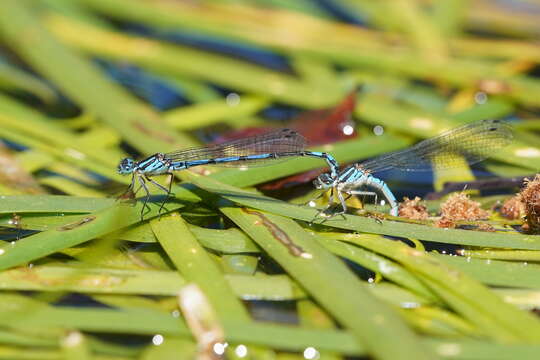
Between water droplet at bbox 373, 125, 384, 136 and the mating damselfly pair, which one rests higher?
water droplet at bbox 373, 125, 384, 136

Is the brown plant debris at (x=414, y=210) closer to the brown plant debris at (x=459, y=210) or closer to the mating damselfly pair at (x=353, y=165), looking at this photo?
the brown plant debris at (x=459, y=210)

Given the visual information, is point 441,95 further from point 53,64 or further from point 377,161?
point 53,64

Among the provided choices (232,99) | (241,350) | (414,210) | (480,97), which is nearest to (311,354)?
(241,350)

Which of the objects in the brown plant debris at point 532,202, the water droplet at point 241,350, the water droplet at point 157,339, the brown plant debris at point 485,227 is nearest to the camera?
the water droplet at point 241,350

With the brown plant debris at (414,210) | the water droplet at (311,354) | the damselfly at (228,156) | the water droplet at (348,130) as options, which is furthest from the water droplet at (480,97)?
the water droplet at (311,354)

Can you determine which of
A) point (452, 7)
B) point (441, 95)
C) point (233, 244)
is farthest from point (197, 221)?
point (452, 7)

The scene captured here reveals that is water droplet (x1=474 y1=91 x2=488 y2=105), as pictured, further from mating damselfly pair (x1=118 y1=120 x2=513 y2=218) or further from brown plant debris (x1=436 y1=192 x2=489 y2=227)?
brown plant debris (x1=436 y1=192 x2=489 y2=227)

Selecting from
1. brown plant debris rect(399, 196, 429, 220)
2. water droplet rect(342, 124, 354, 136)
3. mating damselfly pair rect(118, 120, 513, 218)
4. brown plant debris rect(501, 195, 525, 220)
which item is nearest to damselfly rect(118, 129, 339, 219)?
mating damselfly pair rect(118, 120, 513, 218)
